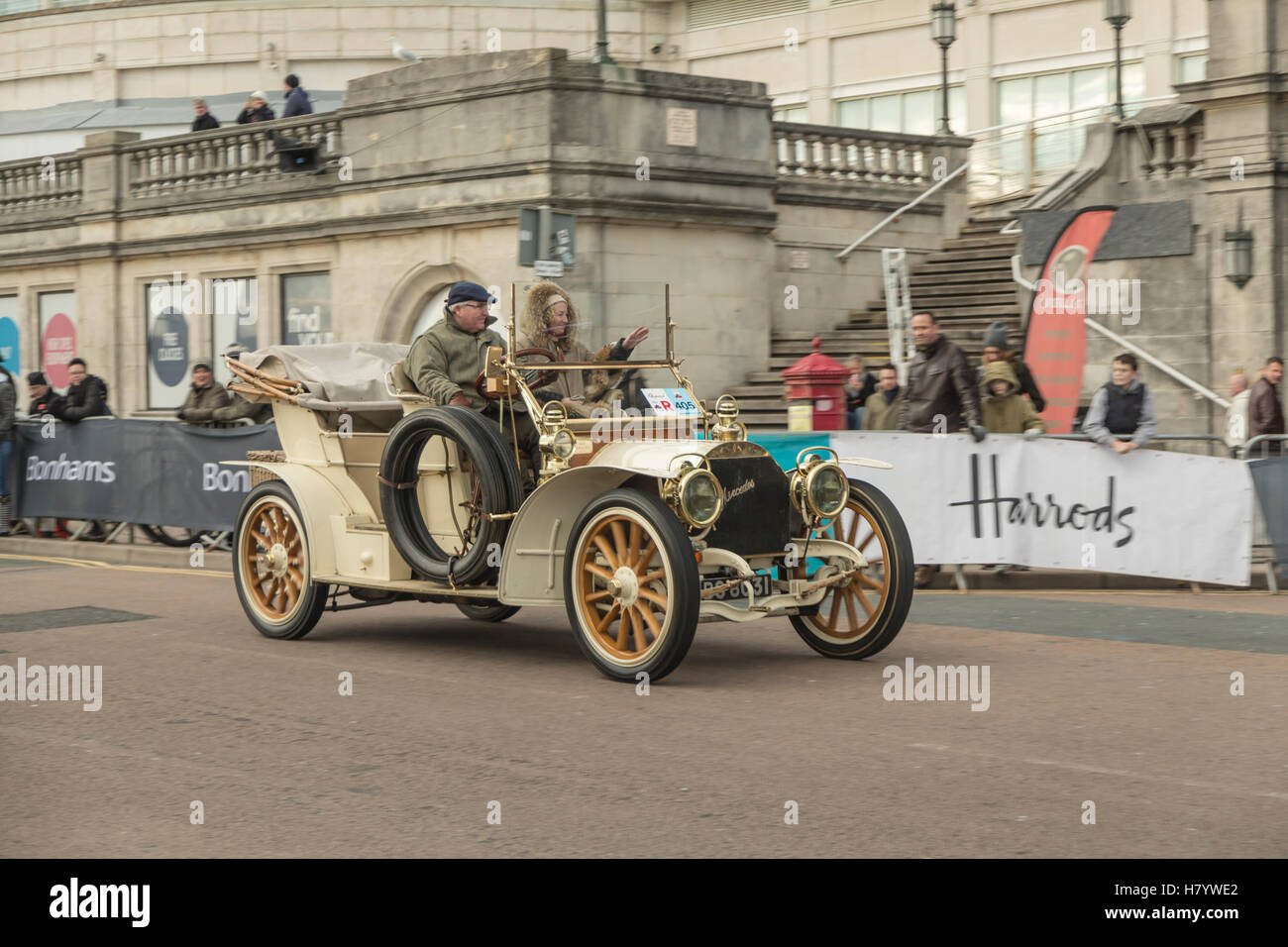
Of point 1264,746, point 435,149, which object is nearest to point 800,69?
point 435,149

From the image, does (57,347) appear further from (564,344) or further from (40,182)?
(564,344)

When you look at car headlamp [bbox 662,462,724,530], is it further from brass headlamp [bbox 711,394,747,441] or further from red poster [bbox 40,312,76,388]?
red poster [bbox 40,312,76,388]

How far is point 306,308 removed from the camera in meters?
25.8

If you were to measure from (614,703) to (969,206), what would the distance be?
20930 mm

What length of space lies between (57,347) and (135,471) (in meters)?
14.6

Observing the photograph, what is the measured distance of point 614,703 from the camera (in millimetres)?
8273

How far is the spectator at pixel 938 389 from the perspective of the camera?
13398 millimetres

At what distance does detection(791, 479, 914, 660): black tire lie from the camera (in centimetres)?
920

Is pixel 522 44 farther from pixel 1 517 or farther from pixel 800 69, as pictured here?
pixel 1 517

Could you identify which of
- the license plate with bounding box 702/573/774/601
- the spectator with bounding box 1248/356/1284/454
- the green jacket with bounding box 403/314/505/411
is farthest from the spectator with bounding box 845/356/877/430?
the license plate with bounding box 702/573/774/601

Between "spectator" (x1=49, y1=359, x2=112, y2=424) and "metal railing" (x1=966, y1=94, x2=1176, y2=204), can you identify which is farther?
"metal railing" (x1=966, y1=94, x2=1176, y2=204)

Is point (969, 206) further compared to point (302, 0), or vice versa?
point (302, 0)

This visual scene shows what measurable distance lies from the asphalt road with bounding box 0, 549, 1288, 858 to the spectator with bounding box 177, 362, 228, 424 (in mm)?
6109
